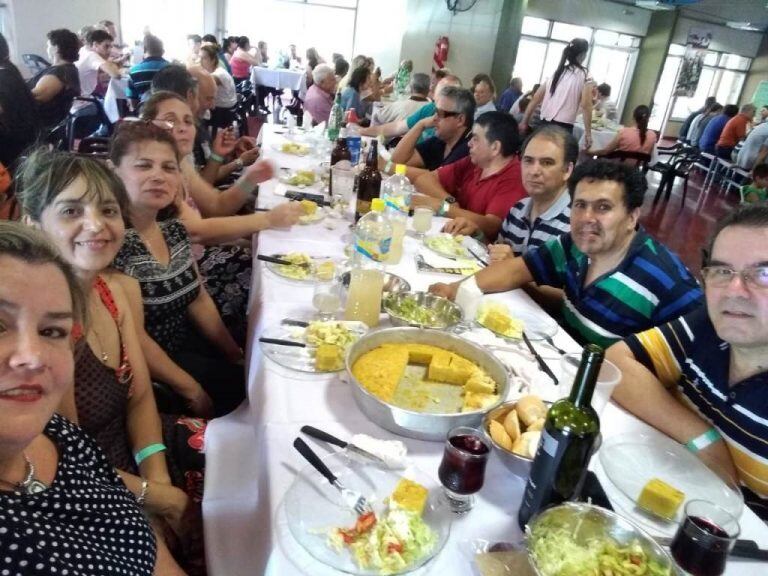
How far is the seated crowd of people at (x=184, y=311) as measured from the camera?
2.71ft

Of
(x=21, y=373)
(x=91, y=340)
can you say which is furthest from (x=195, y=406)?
(x=21, y=373)

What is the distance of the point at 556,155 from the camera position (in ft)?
7.96

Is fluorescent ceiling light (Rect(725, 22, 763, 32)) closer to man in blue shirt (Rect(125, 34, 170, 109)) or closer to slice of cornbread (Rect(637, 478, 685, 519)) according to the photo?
man in blue shirt (Rect(125, 34, 170, 109))

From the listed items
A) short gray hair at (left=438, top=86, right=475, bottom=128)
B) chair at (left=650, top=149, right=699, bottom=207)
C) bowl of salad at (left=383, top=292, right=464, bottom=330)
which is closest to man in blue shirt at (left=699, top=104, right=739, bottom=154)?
chair at (left=650, top=149, right=699, bottom=207)

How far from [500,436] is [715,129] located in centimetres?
1020

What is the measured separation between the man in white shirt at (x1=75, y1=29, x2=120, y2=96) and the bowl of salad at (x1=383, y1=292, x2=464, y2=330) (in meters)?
5.91

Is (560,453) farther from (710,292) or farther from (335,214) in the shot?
(335,214)

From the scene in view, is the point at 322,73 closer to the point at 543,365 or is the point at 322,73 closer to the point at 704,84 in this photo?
the point at 543,365

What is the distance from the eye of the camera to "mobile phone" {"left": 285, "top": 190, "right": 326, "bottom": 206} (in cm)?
272

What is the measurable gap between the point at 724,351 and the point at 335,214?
179 centimetres

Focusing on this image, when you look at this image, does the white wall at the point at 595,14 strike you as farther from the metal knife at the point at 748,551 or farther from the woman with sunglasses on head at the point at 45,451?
the woman with sunglasses on head at the point at 45,451

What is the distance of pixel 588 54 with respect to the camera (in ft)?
42.2

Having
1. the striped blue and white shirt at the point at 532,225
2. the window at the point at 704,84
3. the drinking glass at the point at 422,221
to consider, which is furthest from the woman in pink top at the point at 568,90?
the window at the point at 704,84

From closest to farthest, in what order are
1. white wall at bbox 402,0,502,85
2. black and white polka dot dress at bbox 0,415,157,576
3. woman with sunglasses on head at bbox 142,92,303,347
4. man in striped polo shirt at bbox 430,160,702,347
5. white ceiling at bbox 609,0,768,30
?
black and white polka dot dress at bbox 0,415,157,576 → man in striped polo shirt at bbox 430,160,702,347 → woman with sunglasses on head at bbox 142,92,303,347 → white wall at bbox 402,0,502,85 → white ceiling at bbox 609,0,768,30
